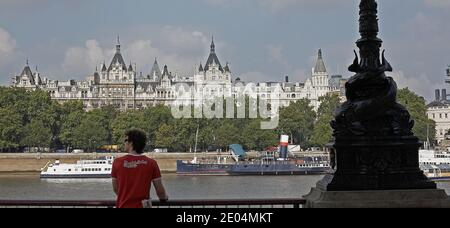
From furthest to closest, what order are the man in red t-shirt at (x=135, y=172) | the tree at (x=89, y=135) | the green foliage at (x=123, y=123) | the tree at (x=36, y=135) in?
the green foliage at (x=123, y=123), the tree at (x=89, y=135), the tree at (x=36, y=135), the man in red t-shirt at (x=135, y=172)

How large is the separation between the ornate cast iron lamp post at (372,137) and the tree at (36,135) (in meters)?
65.7

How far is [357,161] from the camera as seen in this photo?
10062 millimetres

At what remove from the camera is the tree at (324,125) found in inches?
3041

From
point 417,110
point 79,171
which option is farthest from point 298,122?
point 79,171

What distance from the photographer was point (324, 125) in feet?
258

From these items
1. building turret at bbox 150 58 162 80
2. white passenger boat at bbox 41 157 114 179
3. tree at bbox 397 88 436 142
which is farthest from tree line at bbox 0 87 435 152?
building turret at bbox 150 58 162 80

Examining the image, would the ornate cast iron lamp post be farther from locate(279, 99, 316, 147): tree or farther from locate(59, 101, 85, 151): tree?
Answer: locate(279, 99, 316, 147): tree

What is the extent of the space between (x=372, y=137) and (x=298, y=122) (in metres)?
75.5

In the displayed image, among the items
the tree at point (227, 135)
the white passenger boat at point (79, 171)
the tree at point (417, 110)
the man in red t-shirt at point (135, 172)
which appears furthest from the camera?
the tree at point (417, 110)

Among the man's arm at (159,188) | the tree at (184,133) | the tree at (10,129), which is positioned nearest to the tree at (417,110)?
the tree at (184,133)

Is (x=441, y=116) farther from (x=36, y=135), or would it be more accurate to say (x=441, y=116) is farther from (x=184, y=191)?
(x=184, y=191)

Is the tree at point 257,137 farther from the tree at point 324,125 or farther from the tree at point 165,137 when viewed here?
the tree at point 165,137
